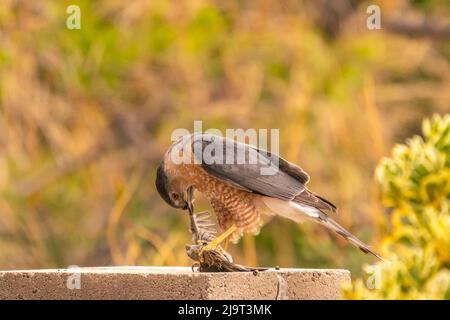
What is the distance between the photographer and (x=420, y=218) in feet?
11.1

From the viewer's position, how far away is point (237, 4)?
9633 mm

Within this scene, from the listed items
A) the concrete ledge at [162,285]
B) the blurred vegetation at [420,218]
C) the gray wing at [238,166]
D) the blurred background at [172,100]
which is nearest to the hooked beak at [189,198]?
the gray wing at [238,166]

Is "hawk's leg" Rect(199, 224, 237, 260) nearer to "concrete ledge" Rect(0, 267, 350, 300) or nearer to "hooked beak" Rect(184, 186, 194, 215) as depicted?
"hooked beak" Rect(184, 186, 194, 215)

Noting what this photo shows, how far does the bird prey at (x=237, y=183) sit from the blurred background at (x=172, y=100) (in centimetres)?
312

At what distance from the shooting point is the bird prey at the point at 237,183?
464cm

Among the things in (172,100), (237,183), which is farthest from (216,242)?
(172,100)

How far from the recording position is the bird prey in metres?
4.64

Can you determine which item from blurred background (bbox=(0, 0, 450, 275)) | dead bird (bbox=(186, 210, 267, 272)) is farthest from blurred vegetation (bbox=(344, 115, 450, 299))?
blurred background (bbox=(0, 0, 450, 275))

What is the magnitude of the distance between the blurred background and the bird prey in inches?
123

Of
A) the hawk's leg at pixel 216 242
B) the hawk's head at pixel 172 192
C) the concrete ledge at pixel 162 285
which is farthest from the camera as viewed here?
the hawk's head at pixel 172 192

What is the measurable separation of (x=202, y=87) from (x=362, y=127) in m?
1.44

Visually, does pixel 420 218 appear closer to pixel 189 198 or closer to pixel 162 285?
pixel 162 285

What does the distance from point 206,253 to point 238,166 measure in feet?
2.03

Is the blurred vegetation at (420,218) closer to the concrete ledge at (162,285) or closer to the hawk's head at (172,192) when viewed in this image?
the concrete ledge at (162,285)
